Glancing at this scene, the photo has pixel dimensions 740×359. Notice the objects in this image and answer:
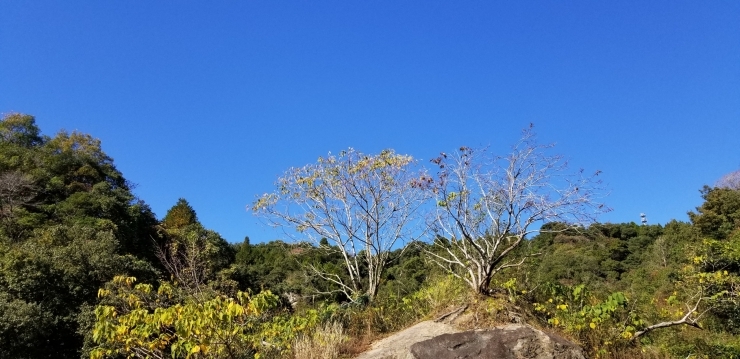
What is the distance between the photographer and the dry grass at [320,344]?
5930 mm

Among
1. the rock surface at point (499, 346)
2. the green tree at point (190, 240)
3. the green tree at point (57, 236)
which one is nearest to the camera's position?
the rock surface at point (499, 346)

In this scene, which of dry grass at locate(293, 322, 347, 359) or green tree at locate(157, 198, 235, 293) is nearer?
dry grass at locate(293, 322, 347, 359)

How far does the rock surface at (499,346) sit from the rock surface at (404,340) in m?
0.15

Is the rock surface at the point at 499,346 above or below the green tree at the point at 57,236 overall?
below

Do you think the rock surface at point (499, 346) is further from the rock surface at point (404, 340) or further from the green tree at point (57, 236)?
the green tree at point (57, 236)

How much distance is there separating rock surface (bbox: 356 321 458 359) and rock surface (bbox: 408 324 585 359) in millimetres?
152

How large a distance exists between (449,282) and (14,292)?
10.5 meters

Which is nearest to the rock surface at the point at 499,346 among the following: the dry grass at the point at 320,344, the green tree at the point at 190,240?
the dry grass at the point at 320,344

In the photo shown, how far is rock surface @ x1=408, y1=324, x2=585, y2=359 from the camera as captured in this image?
18.3 feet

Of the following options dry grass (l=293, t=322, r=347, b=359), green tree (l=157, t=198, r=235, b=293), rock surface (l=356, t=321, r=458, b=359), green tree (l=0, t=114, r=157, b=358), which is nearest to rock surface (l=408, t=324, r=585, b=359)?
rock surface (l=356, t=321, r=458, b=359)

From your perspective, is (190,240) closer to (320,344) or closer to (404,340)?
(320,344)

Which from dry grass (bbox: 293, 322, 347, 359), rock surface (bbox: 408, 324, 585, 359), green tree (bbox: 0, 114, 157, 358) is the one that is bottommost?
rock surface (bbox: 408, 324, 585, 359)

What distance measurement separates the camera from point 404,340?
6.31 metres

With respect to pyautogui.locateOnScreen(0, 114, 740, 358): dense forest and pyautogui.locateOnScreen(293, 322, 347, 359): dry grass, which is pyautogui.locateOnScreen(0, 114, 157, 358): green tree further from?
pyautogui.locateOnScreen(293, 322, 347, 359): dry grass
